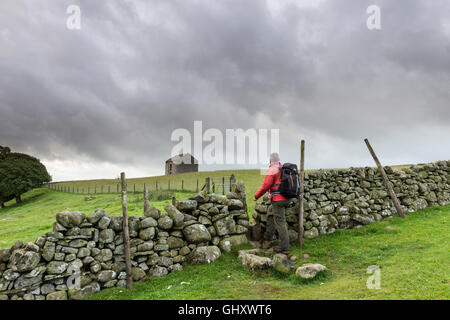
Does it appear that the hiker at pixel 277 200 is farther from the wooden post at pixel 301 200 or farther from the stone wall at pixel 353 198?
the stone wall at pixel 353 198

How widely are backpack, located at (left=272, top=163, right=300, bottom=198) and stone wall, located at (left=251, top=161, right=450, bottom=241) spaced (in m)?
1.46

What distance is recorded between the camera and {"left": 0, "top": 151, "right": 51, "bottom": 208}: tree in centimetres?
4134

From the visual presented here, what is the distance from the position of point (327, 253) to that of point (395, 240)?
238cm

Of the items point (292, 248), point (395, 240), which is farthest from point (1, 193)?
point (395, 240)

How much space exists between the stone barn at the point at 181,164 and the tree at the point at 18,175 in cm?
2498

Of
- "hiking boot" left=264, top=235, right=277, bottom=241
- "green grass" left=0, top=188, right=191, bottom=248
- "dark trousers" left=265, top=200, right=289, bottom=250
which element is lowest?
"green grass" left=0, top=188, right=191, bottom=248

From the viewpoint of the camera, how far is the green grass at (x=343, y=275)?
5242 mm

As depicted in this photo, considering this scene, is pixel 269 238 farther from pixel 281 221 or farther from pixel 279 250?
pixel 281 221

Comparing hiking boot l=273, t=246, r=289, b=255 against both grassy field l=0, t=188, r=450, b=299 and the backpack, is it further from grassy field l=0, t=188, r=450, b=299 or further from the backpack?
the backpack

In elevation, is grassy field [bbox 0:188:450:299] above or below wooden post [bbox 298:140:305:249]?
below

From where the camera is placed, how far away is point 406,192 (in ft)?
38.7

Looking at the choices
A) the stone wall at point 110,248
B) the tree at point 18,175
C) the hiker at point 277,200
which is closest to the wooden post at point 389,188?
the hiker at point 277,200

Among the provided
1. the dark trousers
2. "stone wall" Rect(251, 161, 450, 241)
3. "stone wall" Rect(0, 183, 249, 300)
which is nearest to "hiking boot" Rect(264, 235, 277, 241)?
"stone wall" Rect(251, 161, 450, 241)
